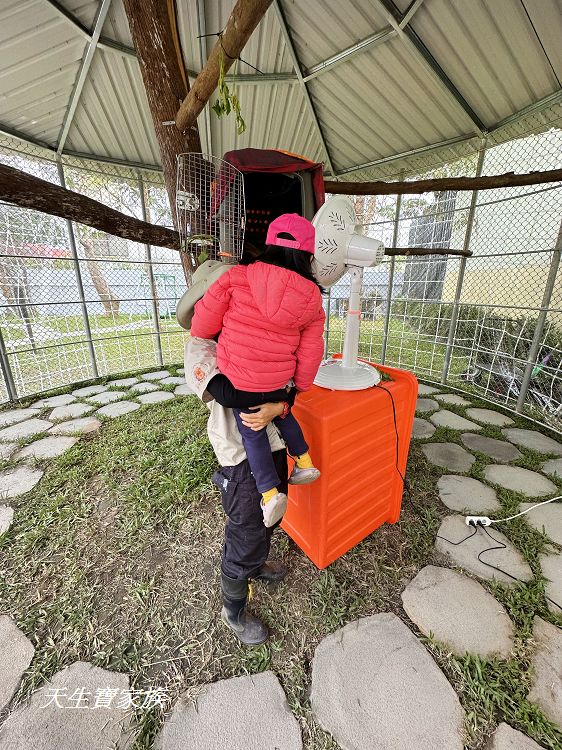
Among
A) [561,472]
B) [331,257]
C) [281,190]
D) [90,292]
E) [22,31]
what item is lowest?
A: [561,472]

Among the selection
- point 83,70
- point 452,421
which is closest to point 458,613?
point 452,421

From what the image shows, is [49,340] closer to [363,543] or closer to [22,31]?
[22,31]

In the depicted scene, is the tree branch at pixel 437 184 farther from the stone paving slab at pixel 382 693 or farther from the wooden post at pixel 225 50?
the stone paving slab at pixel 382 693

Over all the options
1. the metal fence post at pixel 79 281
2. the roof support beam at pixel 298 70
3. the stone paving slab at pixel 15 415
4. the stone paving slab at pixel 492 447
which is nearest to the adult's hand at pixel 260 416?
the stone paving slab at pixel 492 447

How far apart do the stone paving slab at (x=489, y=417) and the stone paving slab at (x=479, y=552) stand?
1.74 metres

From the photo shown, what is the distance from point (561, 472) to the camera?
2.36 metres

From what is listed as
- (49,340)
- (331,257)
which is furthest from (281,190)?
(49,340)

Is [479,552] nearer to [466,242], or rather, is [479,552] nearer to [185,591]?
[185,591]

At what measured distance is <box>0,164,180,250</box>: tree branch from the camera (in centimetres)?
135

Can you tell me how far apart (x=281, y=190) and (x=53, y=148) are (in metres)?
3.61

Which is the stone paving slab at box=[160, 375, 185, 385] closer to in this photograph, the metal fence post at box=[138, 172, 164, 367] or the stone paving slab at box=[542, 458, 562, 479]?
the metal fence post at box=[138, 172, 164, 367]

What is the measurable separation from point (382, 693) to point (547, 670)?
636mm

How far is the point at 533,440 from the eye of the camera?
9.43ft

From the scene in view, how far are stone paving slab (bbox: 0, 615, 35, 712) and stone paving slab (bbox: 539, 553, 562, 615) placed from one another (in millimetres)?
2174
